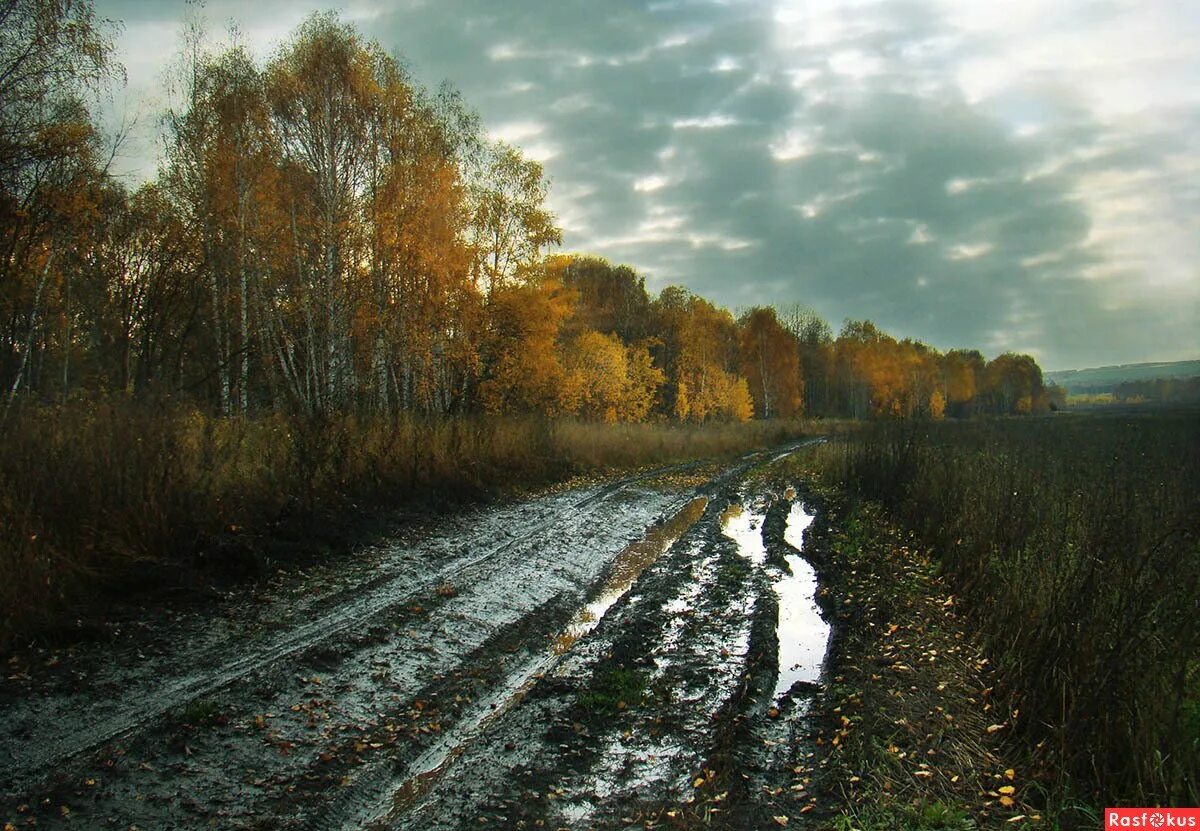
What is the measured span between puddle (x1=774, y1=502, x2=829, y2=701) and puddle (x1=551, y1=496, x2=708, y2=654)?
179cm

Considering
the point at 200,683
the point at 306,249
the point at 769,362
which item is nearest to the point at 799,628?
the point at 200,683

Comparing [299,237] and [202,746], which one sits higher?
[299,237]

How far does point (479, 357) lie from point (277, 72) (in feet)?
31.8

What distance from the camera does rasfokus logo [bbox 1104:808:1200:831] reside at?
3.35 meters

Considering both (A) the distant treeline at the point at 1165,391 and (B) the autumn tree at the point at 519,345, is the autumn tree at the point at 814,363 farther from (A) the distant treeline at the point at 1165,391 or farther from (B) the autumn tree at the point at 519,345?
(B) the autumn tree at the point at 519,345

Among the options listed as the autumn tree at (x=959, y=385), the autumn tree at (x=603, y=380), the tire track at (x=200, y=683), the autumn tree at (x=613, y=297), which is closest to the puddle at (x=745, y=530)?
the tire track at (x=200, y=683)

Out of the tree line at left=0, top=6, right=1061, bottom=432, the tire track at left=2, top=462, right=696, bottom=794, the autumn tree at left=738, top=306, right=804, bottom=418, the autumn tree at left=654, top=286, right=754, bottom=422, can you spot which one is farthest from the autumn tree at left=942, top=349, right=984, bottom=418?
the tire track at left=2, top=462, right=696, bottom=794

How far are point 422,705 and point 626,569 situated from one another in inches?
189

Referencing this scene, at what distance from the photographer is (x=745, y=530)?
12.7 m

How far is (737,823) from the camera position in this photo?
3.65 meters

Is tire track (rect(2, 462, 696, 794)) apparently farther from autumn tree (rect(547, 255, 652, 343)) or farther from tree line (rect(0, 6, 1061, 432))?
autumn tree (rect(547, 255, 652, 343))

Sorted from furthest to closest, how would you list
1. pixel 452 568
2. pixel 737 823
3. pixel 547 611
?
pixel 452 568 < pixel 547 611 < pixel 737 823

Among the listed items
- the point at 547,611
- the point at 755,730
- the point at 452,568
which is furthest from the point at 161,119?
→ the point at 755,730

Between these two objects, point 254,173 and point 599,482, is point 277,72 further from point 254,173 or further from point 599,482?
point 599,482
